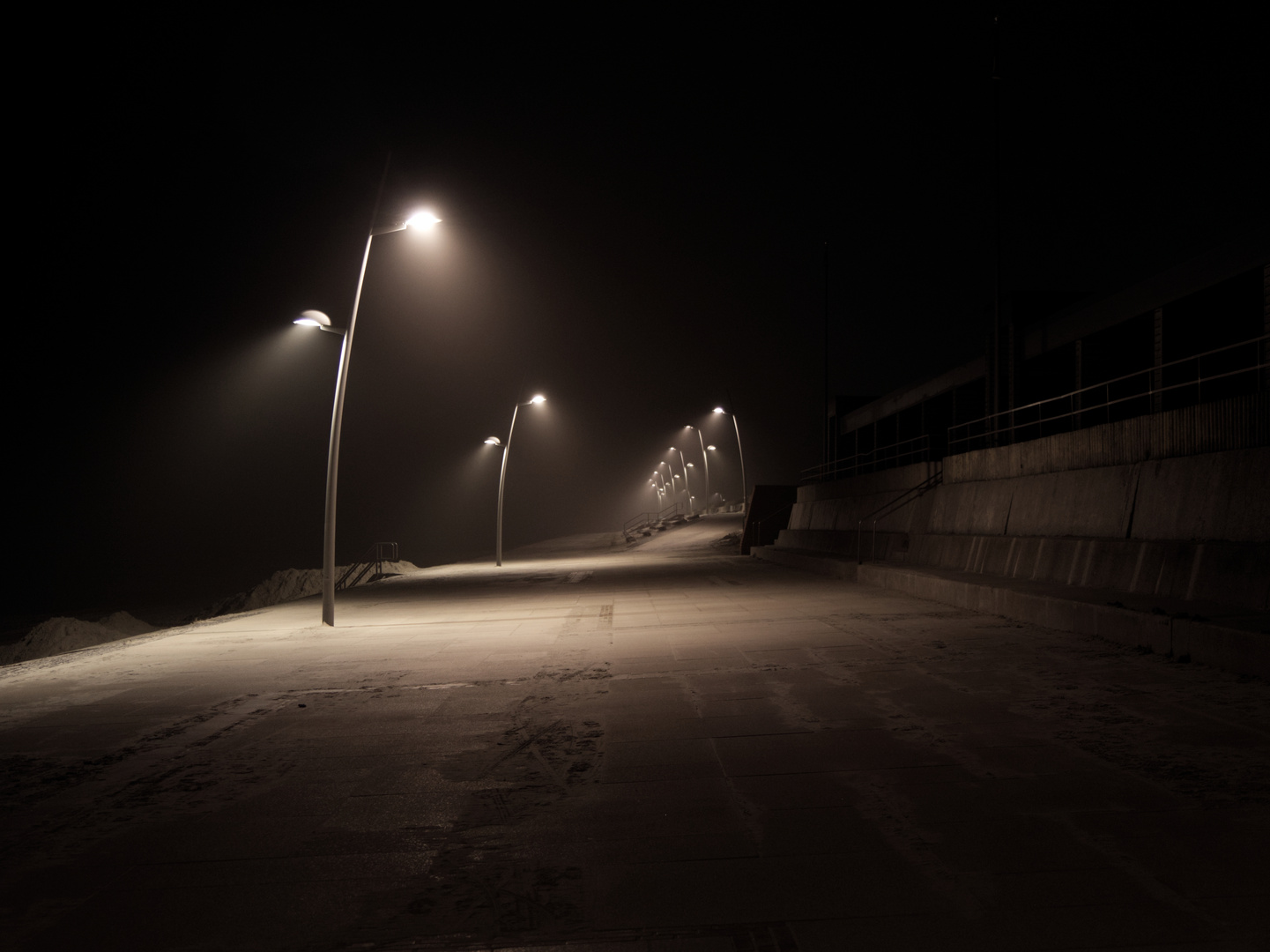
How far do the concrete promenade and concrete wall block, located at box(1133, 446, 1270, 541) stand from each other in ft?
8.58

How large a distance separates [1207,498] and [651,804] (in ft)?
35.0

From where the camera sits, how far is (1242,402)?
38.9 feet

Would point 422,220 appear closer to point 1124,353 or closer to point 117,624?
point 1124,353

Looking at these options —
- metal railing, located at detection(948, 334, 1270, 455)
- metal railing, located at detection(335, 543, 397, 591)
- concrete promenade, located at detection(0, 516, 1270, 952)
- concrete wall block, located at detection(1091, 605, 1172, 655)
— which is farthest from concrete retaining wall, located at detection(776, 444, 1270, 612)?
metal railing, located at detection(335, 543, 397, 591)

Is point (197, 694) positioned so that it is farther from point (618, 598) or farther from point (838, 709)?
point (618, 598)

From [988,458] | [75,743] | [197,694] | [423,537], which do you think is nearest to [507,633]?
[197,694]

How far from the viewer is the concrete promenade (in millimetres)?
3551

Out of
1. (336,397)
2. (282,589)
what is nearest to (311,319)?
(336,397)

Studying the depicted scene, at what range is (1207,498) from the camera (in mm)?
11977

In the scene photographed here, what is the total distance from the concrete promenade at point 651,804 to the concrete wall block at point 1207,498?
2615 mm

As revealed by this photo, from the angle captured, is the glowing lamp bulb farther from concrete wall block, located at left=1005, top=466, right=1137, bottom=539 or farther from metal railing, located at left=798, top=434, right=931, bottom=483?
metal railing, located at left=798, top=434, right=931, bottom=483

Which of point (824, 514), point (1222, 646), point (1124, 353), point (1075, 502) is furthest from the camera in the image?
point (824, 514)

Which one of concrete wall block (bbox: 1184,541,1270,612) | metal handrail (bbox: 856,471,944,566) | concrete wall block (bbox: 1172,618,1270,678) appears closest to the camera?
concrete wall block (bbox: 1172,618,1270,678)

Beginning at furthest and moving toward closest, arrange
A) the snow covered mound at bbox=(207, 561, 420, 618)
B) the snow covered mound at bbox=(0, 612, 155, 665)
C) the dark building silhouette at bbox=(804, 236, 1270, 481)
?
1. the snow covered mound at bbox=(207, 561, 420, 618)
2. the snow covered mound at bbox=(0, 612, 155, 665)
3. the dark building silhouette at bbox=(804, 236, 1270, 481)
